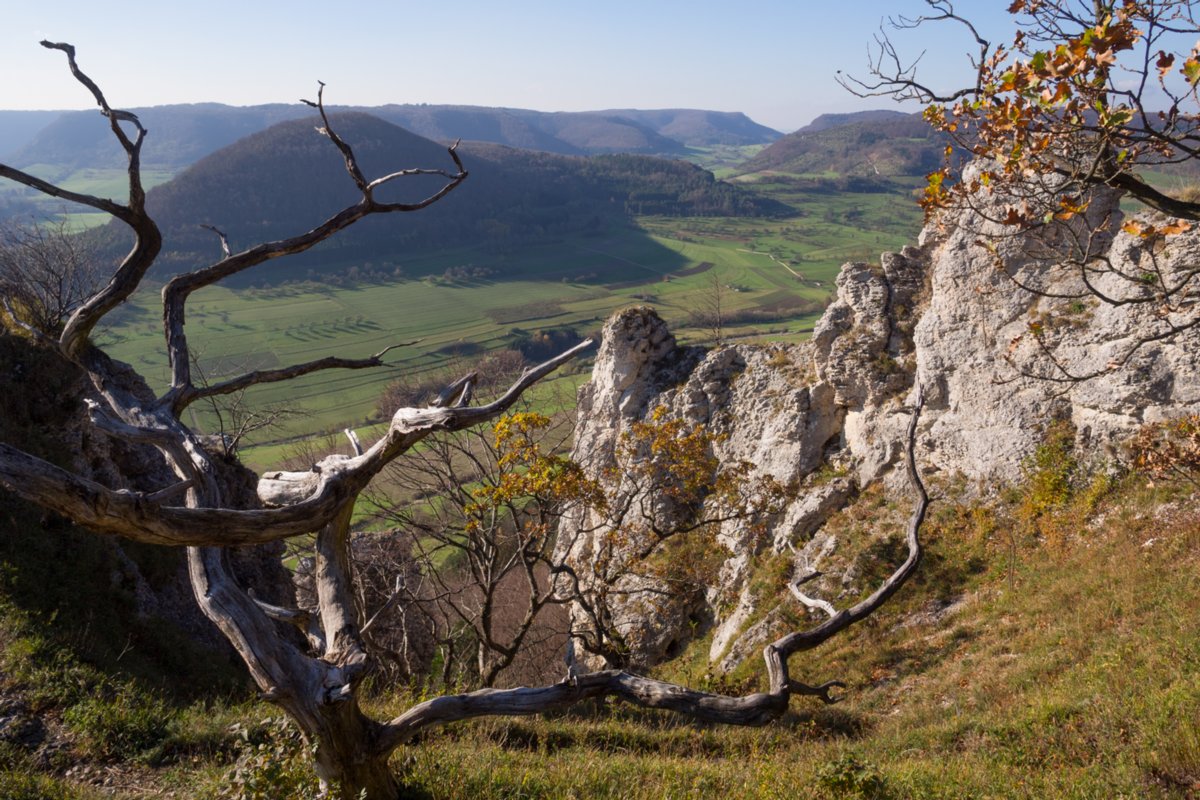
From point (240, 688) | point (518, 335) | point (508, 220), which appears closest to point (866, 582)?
point (240, 688)

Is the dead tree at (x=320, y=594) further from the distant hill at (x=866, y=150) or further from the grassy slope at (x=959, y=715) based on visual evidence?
the distant hill at (x=866, y=150)

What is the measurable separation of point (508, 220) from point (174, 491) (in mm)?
149698

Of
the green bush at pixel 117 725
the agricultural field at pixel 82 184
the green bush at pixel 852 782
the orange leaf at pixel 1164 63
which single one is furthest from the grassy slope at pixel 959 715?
the agricultural field at pixel 82 184

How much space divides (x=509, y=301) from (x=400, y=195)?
3883cm

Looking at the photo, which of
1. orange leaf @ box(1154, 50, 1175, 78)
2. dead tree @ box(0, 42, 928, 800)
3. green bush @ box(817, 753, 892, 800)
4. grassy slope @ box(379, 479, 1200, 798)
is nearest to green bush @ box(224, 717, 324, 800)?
dead tree @ box(0, 42, 928, 800)

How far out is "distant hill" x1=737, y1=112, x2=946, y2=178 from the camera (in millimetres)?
89188

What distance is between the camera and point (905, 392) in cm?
1698

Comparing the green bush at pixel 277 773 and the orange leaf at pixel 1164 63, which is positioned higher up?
the orange leaf at pixel 1164 63

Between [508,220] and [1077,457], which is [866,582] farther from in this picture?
[508,220]

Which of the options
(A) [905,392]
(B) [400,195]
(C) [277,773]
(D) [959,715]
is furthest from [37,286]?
(B) [400,195]

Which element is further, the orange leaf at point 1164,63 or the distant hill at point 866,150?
the distant hill at point 866,150

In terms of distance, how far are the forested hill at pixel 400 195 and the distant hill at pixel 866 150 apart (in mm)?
20592

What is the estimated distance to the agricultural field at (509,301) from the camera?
68812 mm

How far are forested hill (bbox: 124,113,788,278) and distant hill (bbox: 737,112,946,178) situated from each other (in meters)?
20.6
